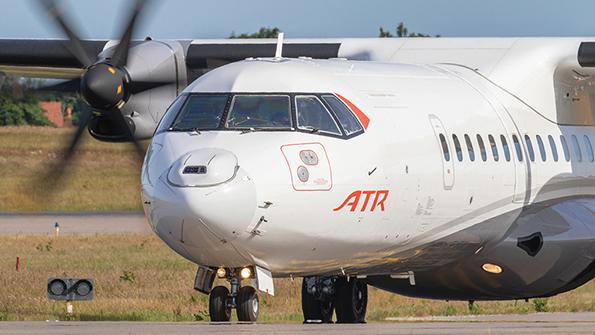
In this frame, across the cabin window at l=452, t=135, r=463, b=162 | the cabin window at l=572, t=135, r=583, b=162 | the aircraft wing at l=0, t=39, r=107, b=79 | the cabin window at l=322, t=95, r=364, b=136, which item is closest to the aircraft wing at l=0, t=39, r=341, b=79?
the aircraft wing at l=0, t=39, r=107, b=79

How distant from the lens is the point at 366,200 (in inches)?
684

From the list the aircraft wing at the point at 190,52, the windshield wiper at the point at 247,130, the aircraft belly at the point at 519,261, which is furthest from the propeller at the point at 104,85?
the windshield wiper at the point at 247,130

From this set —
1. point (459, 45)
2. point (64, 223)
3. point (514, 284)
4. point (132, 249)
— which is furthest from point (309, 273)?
point (64, 223)

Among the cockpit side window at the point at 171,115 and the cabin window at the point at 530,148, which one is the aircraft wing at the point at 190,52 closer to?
the cabin window at the point at 530,148

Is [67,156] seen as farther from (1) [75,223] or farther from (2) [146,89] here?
(1) [75,223]

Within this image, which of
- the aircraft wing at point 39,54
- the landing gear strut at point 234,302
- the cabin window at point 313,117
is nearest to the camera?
the landing gear strut at point 234,302

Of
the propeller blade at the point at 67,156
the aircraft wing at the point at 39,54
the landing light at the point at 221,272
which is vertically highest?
the aircraft wing at the point at 39,54

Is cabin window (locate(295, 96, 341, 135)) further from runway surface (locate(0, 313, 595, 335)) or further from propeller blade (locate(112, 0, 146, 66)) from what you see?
propeller blade (locate(112, 0, 146, 66))

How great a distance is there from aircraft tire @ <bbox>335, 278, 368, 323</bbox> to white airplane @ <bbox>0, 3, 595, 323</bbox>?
0.02m

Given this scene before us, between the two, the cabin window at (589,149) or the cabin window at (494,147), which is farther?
the cabin window at (589,149)

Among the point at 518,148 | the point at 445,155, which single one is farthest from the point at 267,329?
the point at 518,148

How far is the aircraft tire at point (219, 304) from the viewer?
55.7 ft

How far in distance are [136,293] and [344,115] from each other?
42.5 feet

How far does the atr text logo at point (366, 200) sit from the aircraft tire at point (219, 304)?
1.49 metres
